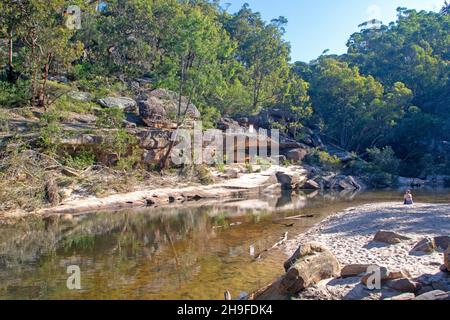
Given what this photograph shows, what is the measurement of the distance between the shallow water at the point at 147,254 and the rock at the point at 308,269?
1.29 metres

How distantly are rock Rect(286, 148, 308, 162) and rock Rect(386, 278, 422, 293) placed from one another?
30916 mm

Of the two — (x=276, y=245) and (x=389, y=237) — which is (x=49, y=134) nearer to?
(x=276, y=245)

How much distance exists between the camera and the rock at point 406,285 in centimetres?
635

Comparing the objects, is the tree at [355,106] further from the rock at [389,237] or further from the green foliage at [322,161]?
the rock at [389,237]

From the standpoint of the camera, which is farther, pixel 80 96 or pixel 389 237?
pixel 80 96

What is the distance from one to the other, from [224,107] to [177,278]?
3261 centimetres

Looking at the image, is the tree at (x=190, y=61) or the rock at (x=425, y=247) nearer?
the rock at (x=425, y=247)

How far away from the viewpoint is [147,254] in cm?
1109

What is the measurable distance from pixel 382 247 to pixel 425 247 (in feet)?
3.92

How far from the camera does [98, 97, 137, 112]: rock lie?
98.0ft

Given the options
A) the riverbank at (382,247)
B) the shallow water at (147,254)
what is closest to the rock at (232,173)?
the shallow water at (147,254)

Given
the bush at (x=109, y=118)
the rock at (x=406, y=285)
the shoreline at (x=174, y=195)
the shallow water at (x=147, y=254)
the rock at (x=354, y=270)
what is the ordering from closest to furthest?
1. the rock at (x=406, y=285)
2. the rock at (x=354, y=270)
3. the shallow water at (x=147, y=254)
4. the shoreline at (x=174, y=195)
5. the bush at (x=109, y=118)

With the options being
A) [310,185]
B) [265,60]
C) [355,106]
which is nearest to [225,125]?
[310,185]

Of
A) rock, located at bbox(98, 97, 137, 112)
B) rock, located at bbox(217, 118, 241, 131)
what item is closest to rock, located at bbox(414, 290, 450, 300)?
rock, located at bbox(98, 97, 137, 112)
